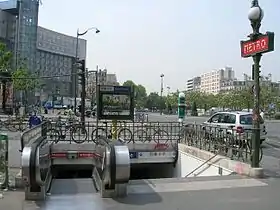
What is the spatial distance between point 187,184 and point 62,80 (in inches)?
4529

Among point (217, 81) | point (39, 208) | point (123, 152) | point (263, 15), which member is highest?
point (217, 81)

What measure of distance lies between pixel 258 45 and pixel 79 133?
9.97m

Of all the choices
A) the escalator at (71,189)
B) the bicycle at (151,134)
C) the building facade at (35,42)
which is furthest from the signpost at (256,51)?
the building facade at (35,42)

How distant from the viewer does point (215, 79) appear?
173m

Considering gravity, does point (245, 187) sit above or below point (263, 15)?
below

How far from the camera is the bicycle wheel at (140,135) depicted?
19.1 metres

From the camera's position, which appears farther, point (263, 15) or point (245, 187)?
point (263, 15)

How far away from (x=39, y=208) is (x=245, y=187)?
4733 millimetres

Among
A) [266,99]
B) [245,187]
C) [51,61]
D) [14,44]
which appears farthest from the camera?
[51,61]

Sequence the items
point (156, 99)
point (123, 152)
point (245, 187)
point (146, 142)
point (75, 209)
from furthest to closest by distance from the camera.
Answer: point (156, 99), point (146, 142), point (245, 187), point (123, 152), point (75, 209)

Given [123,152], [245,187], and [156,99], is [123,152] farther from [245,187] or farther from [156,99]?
[156,99]

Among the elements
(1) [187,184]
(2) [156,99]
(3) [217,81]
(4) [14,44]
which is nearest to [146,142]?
(1) [187,184]

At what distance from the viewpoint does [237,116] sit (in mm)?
18938

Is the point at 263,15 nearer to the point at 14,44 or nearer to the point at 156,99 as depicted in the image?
the point at 14,44
